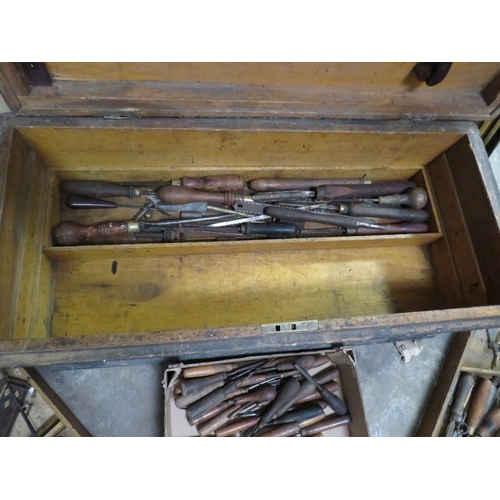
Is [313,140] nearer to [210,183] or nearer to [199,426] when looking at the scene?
[210,183]

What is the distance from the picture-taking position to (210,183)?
1414 mm

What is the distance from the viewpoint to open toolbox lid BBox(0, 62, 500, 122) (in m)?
1.13

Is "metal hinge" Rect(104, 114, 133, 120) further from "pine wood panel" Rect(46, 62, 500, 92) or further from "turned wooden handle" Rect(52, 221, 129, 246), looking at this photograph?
"turned wooden handle" Rect(52, 221, 129, 246)

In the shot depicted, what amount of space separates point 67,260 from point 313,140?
107 centimetres

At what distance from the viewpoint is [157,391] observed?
138cm

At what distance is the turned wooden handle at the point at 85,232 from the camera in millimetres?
1308

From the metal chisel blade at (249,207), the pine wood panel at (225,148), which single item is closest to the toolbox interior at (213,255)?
the pine wood panel at (225,148)

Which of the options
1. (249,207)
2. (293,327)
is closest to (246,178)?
(249,207)

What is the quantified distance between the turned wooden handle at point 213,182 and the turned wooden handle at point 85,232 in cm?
29

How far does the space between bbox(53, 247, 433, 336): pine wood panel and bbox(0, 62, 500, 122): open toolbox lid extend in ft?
1.91

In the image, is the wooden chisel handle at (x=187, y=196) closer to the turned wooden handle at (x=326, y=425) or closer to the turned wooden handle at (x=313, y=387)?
the turned wooden handle at (x=313, y=387)

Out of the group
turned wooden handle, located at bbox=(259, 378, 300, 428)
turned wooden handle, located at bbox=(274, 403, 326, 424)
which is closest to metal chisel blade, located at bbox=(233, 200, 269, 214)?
turned wooden handle, located at bbox=(259, 378, 300, 428)

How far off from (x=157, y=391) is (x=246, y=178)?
939 mm

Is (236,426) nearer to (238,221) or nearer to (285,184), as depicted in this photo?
(238,221)
